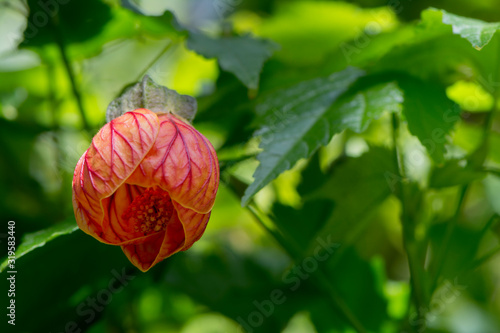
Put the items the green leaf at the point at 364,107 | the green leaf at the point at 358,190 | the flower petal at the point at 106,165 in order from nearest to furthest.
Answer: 1. the flower petal at the point at 106,165
2. the green leaf at the point at 364,107
3. the green leaf at the point at 358,190

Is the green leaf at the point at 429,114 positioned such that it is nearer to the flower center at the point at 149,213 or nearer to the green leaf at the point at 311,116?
the green leaf at the point at 311,116

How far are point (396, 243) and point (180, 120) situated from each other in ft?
2.81

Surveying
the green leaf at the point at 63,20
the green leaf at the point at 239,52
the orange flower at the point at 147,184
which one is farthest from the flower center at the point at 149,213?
the green leaf at the point at 63,20

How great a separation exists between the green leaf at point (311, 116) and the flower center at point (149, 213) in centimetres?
8

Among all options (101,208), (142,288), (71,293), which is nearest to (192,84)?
(142,288)

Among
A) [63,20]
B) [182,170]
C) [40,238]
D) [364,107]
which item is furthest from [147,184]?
[63,20]

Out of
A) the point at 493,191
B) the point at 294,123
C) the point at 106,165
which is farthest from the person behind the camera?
the point at 493,191

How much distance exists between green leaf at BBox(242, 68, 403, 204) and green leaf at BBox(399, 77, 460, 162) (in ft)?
0.06

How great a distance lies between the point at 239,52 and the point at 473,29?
10.6 inches

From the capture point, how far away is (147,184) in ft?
1.56

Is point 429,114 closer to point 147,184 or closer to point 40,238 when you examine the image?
point 147,184

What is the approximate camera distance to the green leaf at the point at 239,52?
64 centimetres

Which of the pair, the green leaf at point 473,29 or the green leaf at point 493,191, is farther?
the green leaf at point 493,191

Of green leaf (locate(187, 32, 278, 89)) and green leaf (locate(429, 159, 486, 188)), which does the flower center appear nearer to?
green leaf (locate(187, 32, 278, 89))
